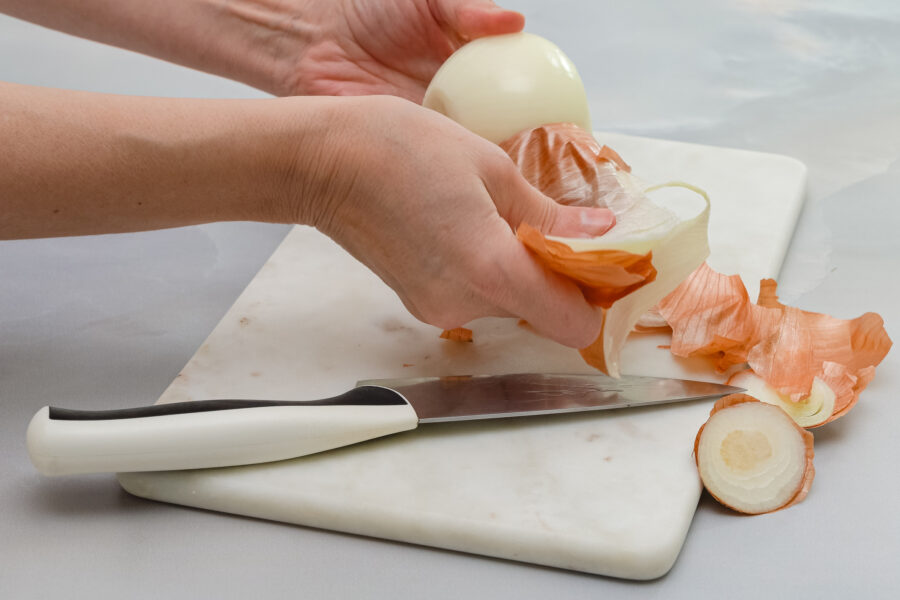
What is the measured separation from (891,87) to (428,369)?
54.7 inches

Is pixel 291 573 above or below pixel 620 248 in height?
below

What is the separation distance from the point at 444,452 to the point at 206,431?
11.0 inches

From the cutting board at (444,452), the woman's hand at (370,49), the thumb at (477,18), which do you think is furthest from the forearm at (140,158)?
the woman's hand at (370,49)

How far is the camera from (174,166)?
4.05 feet

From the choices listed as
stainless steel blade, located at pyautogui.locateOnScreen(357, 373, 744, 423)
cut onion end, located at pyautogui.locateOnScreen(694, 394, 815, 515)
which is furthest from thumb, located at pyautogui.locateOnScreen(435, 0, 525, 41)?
cut onion end, located at pyautogui.locateOnScreen(694, 394, 815, 515)

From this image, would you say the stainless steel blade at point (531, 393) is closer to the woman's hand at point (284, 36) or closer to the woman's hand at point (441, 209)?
the woman's hand at point (441, 209)

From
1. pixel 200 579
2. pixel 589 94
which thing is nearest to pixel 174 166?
pixel 200 579

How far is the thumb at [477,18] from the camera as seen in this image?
1.49 metres

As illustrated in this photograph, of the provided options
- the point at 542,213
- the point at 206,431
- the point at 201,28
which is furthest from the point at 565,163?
the point at 201,28

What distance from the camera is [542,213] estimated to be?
130 centimetres

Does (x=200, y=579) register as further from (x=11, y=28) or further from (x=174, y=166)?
(x=11, y=28)

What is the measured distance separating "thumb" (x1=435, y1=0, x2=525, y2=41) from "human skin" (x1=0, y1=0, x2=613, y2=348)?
1.00ft

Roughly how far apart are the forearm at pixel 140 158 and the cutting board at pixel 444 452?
0.23 meters

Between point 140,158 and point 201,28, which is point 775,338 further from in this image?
point 201,28
